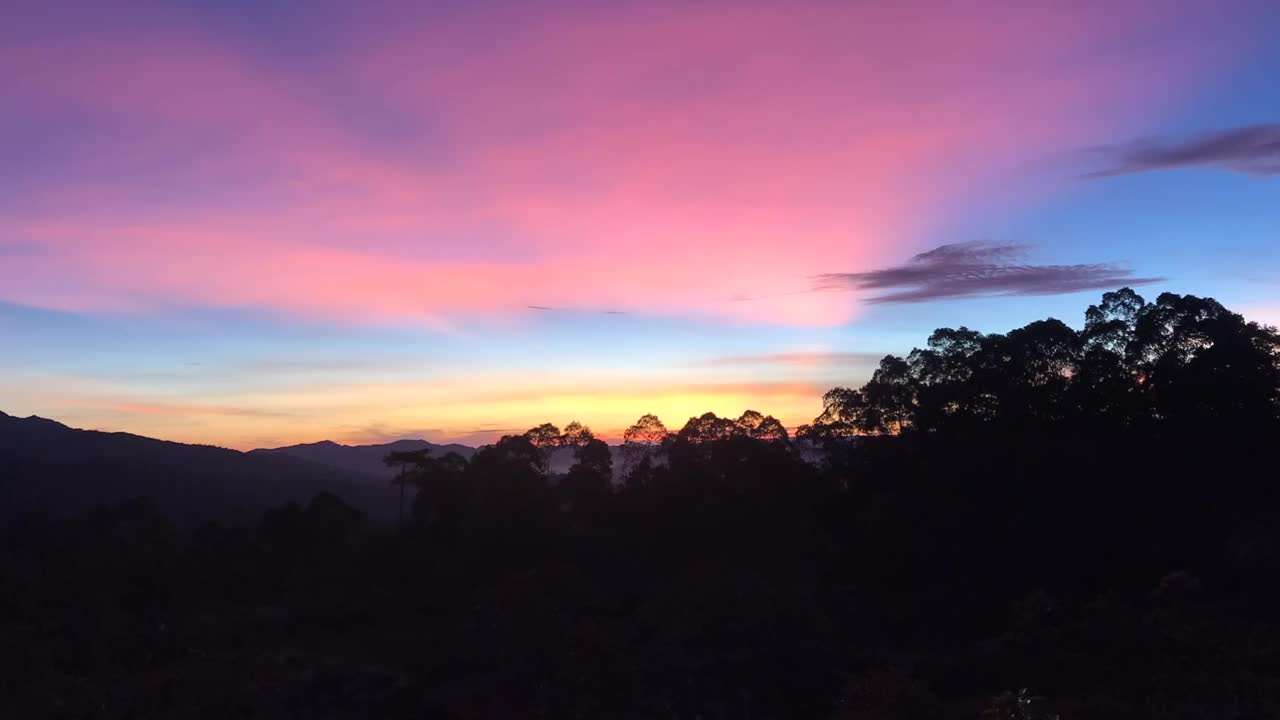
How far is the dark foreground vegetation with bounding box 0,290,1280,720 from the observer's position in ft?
65.8

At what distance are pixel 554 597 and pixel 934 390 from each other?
23.2 m

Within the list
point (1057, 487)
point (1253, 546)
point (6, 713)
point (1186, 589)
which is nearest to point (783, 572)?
point (1057, 487)

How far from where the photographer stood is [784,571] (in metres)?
37.1

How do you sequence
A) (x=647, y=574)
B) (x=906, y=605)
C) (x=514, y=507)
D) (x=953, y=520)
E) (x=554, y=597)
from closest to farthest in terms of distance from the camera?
(x=554, y=597) < (x=906, y=605) < (x=953, y=520) < (x=647, y=574) < (x=514, y=507)

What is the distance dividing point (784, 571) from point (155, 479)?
10526 cm

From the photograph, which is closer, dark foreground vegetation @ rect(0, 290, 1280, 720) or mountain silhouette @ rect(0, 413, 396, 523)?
dark foreground vegetation @ rect(0, 290, 1280, 720)

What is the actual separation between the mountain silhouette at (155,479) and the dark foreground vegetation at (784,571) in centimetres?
3689

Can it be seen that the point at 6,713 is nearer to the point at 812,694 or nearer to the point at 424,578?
the point at 812,694

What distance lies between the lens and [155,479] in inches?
4555

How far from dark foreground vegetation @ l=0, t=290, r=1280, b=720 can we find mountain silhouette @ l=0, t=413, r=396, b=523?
36.9m

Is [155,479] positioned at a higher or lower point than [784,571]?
higher

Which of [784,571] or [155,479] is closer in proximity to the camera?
[784,571]

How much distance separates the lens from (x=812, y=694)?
20.2 metres

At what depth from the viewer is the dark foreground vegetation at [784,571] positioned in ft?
65.8
